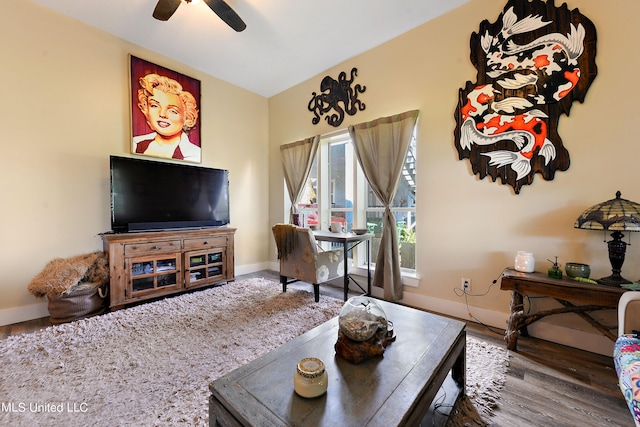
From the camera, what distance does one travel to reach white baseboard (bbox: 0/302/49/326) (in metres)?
2.25

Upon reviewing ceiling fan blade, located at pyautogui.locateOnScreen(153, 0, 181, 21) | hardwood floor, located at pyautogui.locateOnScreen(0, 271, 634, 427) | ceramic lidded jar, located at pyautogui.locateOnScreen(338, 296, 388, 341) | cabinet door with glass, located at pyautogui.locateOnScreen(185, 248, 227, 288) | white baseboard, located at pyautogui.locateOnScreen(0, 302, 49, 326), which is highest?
ceiling fan blade, located at pyautogui.locateOnScreen(153, 0, 181, 21)

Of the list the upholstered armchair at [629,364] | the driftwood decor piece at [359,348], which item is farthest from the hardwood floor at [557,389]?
the driftwood decor piece at [359,348]

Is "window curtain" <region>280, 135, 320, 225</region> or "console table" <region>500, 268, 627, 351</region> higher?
"window curtain" <region>280, 135, 320, 225</region>

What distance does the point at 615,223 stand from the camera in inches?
57.9

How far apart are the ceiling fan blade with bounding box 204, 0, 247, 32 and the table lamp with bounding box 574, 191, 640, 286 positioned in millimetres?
3052

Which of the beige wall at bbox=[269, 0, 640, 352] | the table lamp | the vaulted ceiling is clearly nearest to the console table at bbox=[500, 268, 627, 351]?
the table lamp

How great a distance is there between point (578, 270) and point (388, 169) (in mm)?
1721

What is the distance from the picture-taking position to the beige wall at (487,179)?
174cm

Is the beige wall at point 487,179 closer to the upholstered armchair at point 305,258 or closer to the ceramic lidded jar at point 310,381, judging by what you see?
the upholstered armchair at point 305,258

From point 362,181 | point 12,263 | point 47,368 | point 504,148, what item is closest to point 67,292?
point 12,263

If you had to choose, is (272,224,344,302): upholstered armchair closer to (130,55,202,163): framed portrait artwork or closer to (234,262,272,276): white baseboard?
(234,262,272,276): white baseboard

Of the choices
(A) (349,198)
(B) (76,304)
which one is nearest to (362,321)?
(A) (349,198)

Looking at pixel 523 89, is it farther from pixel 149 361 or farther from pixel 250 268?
pixel 250 268

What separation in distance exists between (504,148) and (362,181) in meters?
1.53
